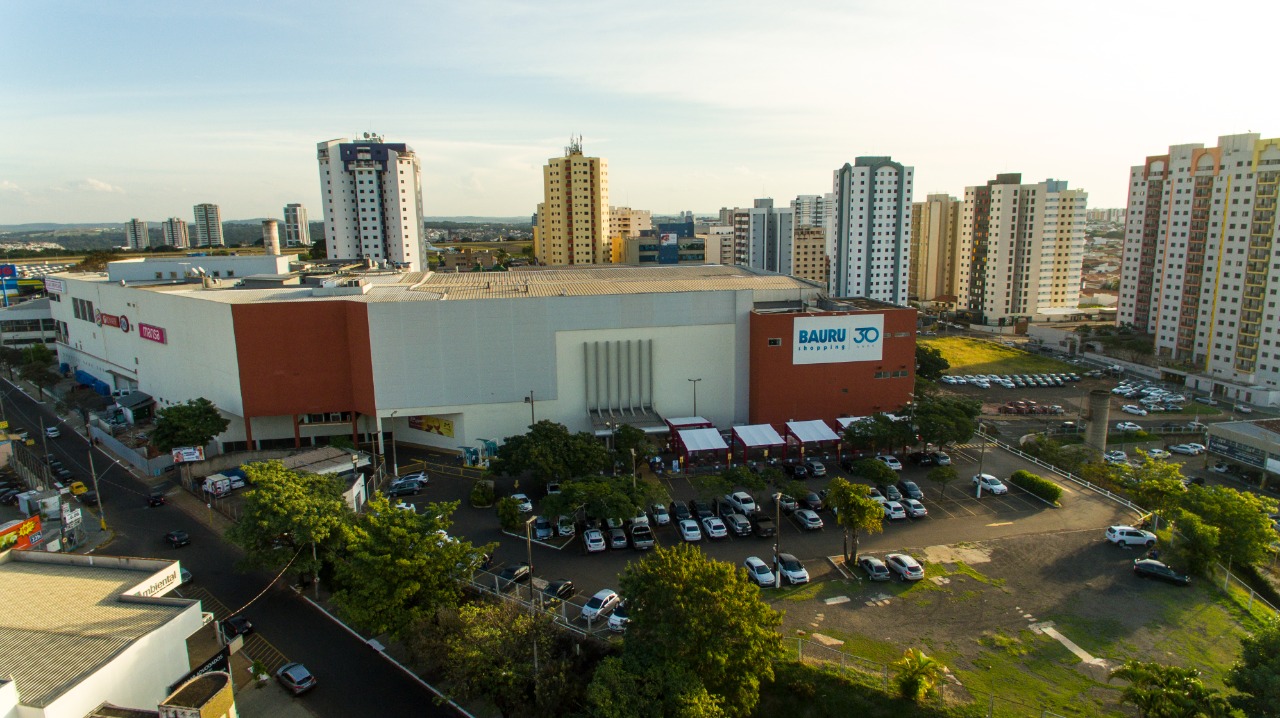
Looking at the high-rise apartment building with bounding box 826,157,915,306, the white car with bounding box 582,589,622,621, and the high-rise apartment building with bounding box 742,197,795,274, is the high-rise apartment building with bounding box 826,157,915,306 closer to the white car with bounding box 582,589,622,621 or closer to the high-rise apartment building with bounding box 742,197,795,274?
the high-rise apartment building with bounding box 742,197,795,274

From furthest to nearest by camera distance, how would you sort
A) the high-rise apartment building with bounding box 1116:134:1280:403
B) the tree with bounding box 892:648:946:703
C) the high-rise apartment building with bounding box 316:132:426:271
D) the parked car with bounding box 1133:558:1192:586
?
the high-rise apartment building with bounding box 316:132:426:271
the high-rise apartment building with bounding box 1116:134:1280:403
the parked car with bounding box 1133:558:1192:586
the tree with bounding box 892:648:946:703

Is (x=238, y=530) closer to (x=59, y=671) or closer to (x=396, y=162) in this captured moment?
(x=59, y=671)

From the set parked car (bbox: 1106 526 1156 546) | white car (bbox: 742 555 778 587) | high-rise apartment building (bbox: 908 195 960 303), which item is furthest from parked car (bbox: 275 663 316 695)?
high-rise apartment building (bbox: 908 195 960 303)

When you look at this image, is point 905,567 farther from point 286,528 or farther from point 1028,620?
Answer: point 286,528

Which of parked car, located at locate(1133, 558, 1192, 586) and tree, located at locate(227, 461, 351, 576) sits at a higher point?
tree, located at locate(227, 461, 351, 576)

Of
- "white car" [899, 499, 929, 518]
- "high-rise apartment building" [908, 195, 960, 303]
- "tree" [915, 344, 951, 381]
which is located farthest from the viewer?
"high-rise apartment building" [908, 195, 960, 303]

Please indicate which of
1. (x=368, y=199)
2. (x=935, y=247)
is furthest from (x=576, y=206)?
(x=935, y=247)

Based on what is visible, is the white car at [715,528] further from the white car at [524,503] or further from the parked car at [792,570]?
the white car at [524,503]

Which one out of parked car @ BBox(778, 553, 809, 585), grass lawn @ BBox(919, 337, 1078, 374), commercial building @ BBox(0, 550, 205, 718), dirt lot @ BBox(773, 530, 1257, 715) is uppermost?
commercial building @ BBox(0, 550, 205, 718)
